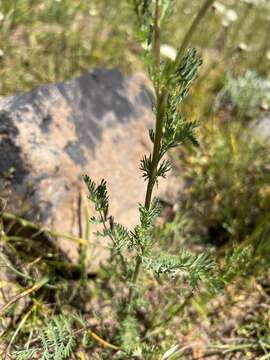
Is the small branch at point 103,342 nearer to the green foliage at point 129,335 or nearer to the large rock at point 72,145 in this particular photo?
the green foliage at point 129,335

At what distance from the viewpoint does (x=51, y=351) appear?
178 centimetres

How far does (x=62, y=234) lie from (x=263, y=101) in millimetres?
1988

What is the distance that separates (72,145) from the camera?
242 centimetres

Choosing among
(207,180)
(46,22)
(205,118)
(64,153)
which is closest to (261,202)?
(207,180)

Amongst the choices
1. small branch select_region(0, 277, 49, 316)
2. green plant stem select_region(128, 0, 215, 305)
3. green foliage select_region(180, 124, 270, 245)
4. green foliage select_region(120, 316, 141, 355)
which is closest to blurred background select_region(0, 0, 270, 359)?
green foliage select_region(180, 124, 270, 245)

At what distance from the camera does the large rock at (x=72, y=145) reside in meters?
2.19

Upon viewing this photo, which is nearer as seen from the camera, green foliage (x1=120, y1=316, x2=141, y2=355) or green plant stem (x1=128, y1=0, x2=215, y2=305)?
green plant stem (x1=128, y1=0, x2=215, y2=305)

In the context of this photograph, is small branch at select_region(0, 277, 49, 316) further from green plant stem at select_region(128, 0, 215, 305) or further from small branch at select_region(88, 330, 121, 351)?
green plant stem at select_region(128, 0, 215, 305)

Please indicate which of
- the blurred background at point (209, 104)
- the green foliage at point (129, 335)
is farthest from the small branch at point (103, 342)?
the blurred background at point (209, 104)

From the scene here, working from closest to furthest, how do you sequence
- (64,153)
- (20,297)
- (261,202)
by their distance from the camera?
(20,297) → (64,153) → (261,202)

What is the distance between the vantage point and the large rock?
2193 millimetres

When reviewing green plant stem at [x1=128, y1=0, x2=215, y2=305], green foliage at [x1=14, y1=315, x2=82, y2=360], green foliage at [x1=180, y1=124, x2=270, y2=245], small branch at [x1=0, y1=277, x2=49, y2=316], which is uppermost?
green foliage at [x1=180, y1=124, x2=270, y2=245]

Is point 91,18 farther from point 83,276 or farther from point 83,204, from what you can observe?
point 83,276

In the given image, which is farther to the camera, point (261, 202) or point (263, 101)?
point (263, 101)
